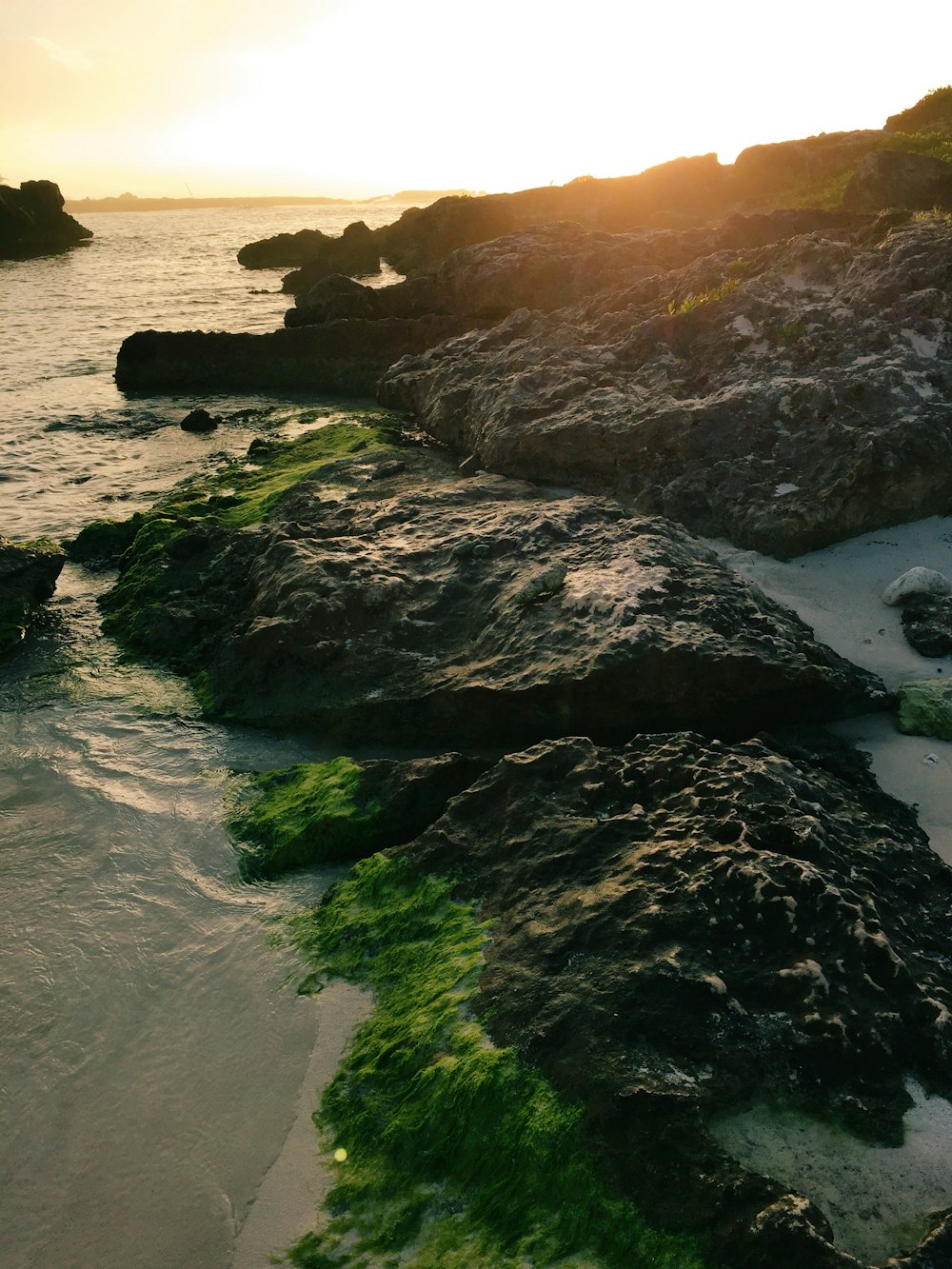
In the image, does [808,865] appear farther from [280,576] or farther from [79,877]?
[280,576]

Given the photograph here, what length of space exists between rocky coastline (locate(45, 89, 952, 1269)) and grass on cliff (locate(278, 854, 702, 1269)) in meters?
0.01

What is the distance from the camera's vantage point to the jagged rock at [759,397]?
778 cm

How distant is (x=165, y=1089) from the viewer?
149 inches

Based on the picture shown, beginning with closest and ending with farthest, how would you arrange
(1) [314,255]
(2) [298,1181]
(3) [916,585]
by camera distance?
(2) [298,1181] < (3) [916,585] < (1) [314,255]

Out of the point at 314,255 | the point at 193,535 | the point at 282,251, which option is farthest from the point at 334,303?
the point at 282,251

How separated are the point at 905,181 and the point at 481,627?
22482 mm

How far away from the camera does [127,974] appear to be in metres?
4.42

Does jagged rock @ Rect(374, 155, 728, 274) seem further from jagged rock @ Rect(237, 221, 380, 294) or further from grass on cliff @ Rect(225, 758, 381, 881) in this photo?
grass on cliff @ Rect(225, 758, 381, 881)

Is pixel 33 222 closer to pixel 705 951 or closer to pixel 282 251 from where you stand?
pixel 282 251

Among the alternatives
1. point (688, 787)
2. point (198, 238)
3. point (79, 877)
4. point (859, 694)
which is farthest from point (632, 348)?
point (198, 238)

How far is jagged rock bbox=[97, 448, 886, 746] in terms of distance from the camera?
17.9ft

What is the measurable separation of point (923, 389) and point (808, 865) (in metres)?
6.48

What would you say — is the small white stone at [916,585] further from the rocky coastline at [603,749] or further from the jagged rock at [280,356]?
the jagged rock at [280,356]

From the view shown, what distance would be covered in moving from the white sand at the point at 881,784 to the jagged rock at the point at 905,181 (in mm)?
18686
